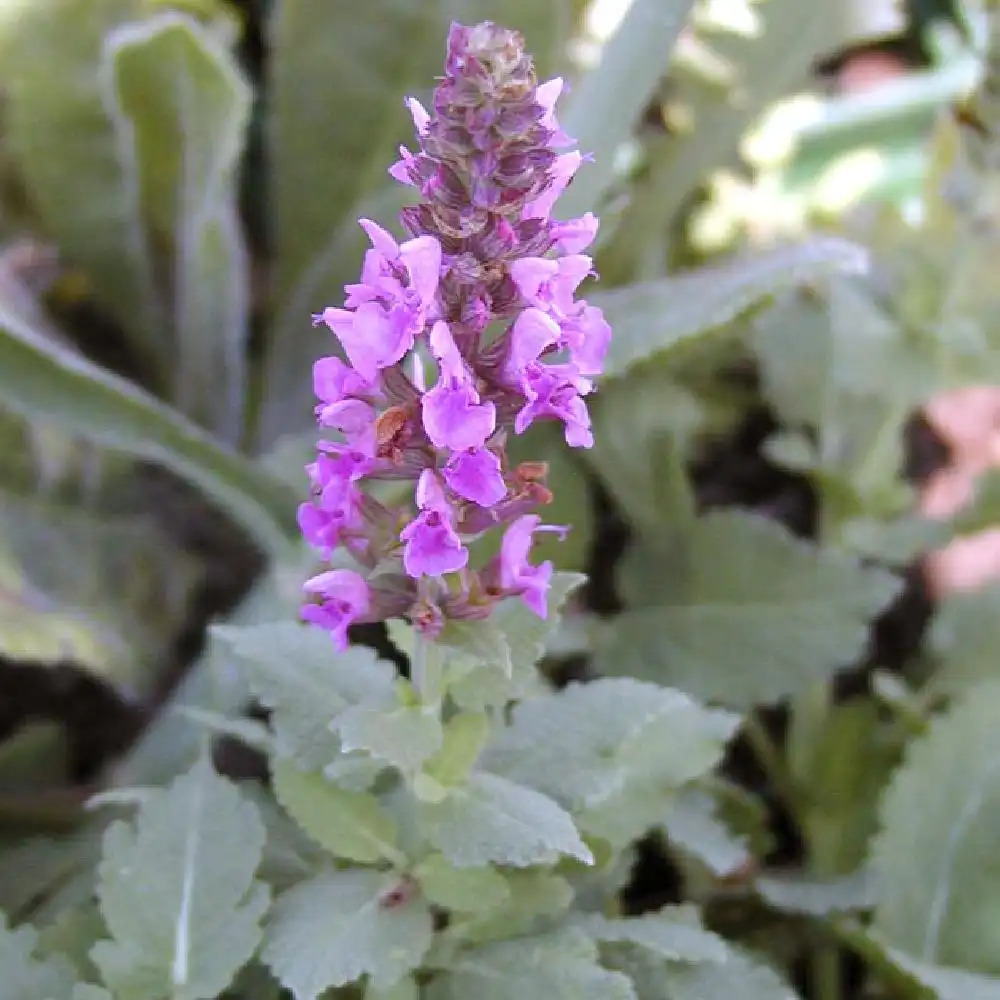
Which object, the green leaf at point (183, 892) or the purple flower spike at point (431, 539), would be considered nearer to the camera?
the purple flower spike at point (431, 539)

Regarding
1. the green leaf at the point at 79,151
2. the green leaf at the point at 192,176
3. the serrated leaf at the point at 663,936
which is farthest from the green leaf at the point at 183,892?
the green leaf at the point at 79,151

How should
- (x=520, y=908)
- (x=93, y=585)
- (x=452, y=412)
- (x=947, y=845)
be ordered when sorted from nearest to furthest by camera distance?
1. (x=452, y=412)
2. (x=520, y=908)
3. (x=947, y=845)
4. (x=93, y=585)

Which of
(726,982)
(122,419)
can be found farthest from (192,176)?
(726,982)

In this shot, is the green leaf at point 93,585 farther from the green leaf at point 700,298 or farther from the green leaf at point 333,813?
the green leaf at point 700,298

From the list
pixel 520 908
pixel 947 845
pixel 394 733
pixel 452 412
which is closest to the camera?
pixel 452 412

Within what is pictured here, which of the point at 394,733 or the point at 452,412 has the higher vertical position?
the point at 452,412

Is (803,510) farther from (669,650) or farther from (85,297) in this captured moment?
(85,297)

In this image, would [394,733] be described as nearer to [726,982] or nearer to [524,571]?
[524,571]

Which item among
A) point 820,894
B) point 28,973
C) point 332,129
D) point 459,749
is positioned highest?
point 332,129
